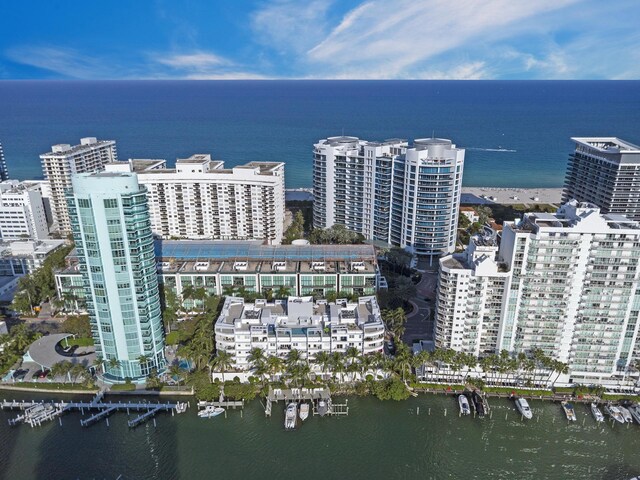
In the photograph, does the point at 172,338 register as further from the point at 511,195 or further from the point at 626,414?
the point at 511,195

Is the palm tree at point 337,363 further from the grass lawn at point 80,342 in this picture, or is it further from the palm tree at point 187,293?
the grass lawn at point 80,342

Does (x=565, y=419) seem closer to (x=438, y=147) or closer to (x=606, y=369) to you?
(x=606, y=369)

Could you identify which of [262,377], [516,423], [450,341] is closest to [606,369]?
[516,423]

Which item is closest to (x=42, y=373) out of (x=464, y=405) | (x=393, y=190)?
(x=464, y=405)

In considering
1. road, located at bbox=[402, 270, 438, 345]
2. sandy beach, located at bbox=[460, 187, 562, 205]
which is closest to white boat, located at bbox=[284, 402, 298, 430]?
road, located at bbox=[402, 270, 438, 345]

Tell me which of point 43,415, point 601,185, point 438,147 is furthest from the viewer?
point 601,185

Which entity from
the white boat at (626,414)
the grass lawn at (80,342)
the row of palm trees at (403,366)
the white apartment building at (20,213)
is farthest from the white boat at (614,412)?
the white apartment building at (20,213)

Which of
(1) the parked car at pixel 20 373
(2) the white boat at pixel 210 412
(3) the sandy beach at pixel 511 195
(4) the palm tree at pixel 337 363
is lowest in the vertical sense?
(2) the white boat at pixel 210 412
